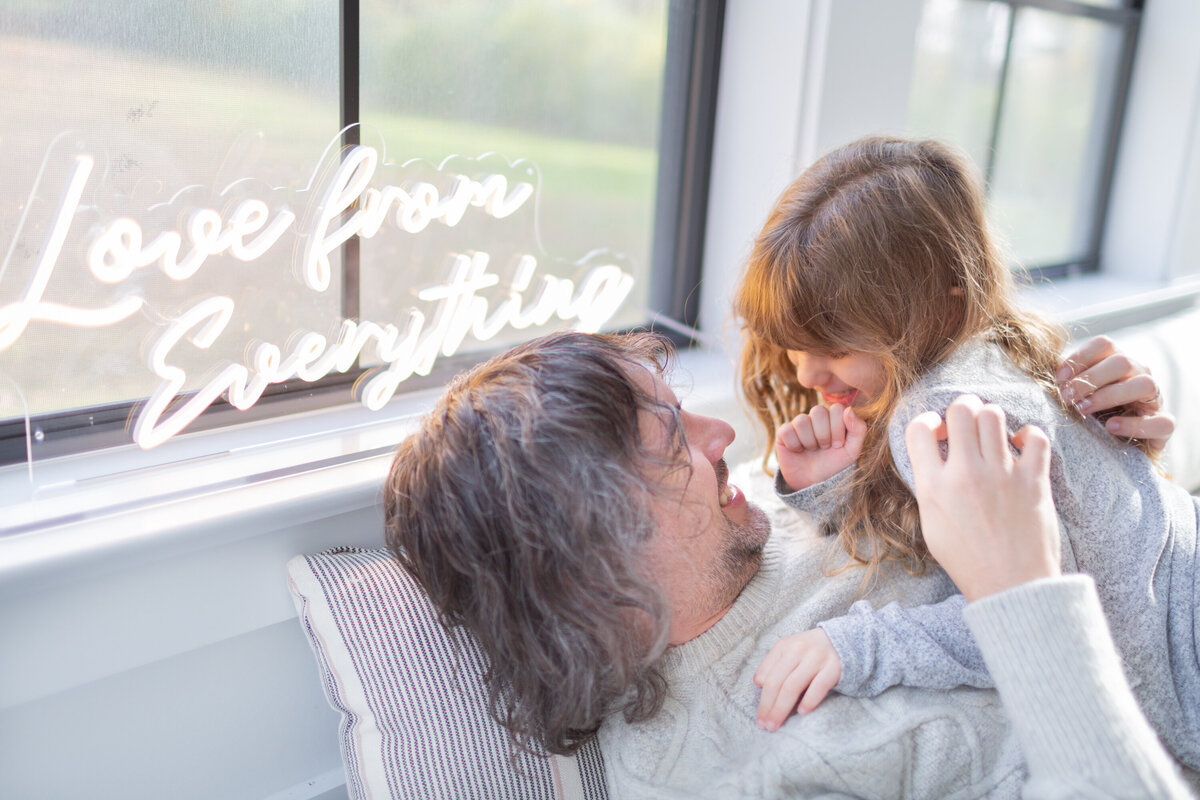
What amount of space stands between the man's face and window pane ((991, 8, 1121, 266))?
1.90m

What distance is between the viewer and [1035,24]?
261cm

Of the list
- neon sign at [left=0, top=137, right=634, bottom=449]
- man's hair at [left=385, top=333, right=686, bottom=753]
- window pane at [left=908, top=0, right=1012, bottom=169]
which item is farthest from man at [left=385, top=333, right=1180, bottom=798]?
window pane at [left=908, top=0, right=1012, bottom=169]

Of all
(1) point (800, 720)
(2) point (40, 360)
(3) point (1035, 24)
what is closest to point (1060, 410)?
(1) point (800, 720)

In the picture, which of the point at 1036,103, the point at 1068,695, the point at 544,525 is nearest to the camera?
the point at 1068,695

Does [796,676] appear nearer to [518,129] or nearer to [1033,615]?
[1033,615]

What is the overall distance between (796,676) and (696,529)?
20cm

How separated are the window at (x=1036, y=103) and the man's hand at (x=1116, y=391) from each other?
119cm

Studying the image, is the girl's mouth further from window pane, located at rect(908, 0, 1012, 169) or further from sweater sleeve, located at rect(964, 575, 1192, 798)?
window pane, located at rect(908, 0, 1012, 169)

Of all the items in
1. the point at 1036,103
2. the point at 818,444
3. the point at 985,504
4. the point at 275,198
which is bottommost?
the point at 818,444

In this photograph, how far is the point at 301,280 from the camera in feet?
3.97

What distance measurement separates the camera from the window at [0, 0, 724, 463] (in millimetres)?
1062

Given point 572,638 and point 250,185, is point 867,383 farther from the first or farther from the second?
point 250,185

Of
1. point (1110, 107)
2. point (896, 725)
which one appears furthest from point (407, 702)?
point (1110, 107)

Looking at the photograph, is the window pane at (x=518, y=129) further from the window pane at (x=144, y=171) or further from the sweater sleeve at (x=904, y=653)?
the sweater sleeve at (x=904, y=653)
